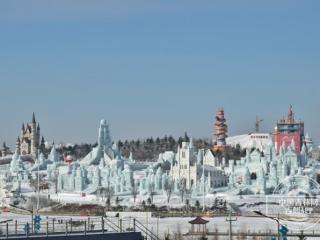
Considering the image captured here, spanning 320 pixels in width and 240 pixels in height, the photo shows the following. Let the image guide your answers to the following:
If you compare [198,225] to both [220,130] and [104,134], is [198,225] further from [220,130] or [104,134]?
[220,130]

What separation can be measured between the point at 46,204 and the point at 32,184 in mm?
12336

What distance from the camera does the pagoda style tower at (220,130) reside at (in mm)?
116250

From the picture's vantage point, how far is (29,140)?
13438 centimetres

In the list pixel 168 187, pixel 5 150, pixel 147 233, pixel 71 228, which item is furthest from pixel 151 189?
pixel 5 150

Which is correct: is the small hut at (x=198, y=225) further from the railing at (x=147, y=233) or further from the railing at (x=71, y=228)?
the railing at (x=147, y=233)

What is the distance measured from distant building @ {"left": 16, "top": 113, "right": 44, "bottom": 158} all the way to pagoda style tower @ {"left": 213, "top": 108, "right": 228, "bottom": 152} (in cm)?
2392

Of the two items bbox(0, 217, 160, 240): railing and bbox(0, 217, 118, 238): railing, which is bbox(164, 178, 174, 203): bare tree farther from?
bbox(0, 217, 118, 238): railing

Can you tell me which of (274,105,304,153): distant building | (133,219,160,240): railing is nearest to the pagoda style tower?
(274,105,304,153): distant building

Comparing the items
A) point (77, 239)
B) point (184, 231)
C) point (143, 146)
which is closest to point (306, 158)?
point (184, 231)

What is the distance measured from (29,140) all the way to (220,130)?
90.8ft

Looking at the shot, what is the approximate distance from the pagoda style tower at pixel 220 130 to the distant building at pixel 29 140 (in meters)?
23.9

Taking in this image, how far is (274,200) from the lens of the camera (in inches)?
3059

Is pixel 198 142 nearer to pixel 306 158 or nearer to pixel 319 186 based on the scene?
pixel 306 158

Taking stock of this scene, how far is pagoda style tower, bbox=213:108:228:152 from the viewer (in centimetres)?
11625
